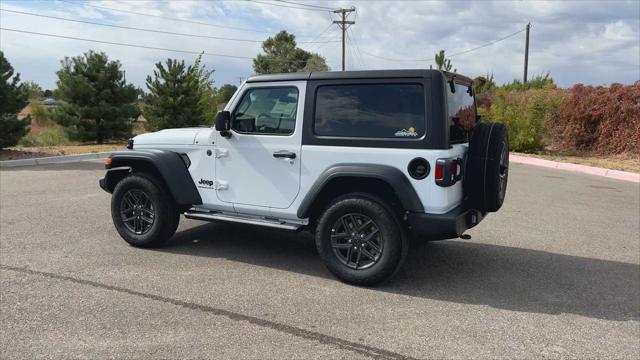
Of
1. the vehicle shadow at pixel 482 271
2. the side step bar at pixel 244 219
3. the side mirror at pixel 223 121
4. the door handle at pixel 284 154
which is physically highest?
the side mirror at pixel 223 121

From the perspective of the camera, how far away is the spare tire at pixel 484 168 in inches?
178

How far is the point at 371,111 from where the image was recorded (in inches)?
174

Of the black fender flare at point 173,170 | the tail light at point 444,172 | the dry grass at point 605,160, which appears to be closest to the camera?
the tail light at point 444,172

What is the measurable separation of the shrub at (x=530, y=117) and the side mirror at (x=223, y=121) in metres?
15.3

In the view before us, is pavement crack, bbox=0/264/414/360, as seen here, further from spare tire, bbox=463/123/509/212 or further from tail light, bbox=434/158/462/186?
spare tire, bbox=463/123/509/212

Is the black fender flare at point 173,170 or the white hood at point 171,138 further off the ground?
the white hood at point 171,138

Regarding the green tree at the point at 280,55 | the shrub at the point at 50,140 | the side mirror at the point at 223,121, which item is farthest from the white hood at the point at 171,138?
the green tree at the point at 280,55

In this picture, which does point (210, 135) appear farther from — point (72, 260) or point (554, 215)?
point (554, 215)

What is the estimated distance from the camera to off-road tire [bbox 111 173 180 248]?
210 inches

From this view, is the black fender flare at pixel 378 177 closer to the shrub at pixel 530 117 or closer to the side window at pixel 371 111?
the side window at pixel 371 111

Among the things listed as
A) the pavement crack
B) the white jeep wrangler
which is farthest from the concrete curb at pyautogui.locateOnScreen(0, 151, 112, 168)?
the pavement crack

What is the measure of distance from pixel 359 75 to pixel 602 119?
16.6m

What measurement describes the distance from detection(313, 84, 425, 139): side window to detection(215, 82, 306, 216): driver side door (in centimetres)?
26

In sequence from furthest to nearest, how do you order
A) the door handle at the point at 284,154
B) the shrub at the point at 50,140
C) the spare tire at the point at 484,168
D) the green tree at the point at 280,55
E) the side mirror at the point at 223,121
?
the green tree at the point at 280,55 < the shrub at the point at 50,140 < the side mirror at the point at 223,121 < the door handle at the point at 284,154 < the spare tire at the point at 484,168
